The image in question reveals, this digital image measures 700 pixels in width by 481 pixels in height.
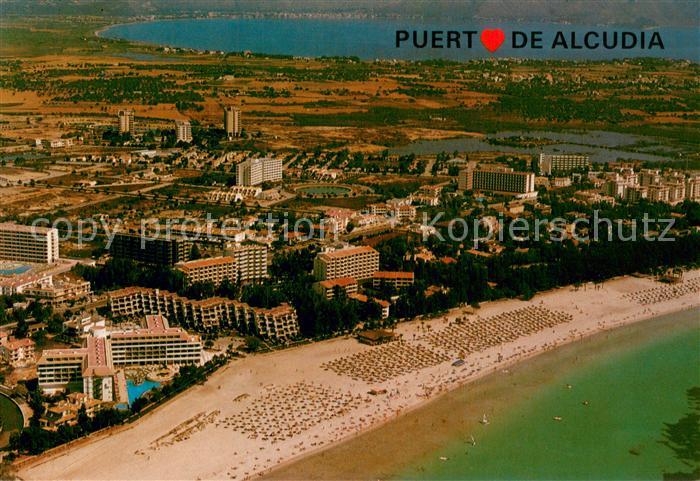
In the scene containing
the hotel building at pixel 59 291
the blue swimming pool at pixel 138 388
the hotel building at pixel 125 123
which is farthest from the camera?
the hotel building at pixel 125 123

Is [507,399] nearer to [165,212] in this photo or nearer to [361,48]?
[165,212]

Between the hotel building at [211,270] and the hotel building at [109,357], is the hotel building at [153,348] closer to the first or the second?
the hotel building at [109,357]

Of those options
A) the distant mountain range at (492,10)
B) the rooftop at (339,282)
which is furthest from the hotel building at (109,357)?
the distant mountain range at (492,10)

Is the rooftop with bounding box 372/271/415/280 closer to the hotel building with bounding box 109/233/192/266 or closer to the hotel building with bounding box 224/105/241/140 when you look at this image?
the hotel building with bounding box 109/233/192/266

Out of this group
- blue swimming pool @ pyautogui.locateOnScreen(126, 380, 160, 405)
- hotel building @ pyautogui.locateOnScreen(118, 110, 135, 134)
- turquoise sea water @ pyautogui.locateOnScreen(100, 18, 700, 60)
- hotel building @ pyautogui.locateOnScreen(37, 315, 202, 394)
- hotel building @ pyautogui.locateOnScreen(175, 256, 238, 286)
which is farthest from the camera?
turquoise sea water @ pyautogui.locateOnScreen(100, 18, 700, 60)

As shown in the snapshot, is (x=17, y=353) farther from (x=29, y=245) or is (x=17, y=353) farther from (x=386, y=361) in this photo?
(x=386, y=361)

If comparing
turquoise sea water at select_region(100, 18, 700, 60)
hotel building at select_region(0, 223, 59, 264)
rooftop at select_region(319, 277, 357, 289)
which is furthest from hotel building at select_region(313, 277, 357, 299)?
turquoise sea water at select_region(100, 18, 700, 60)
